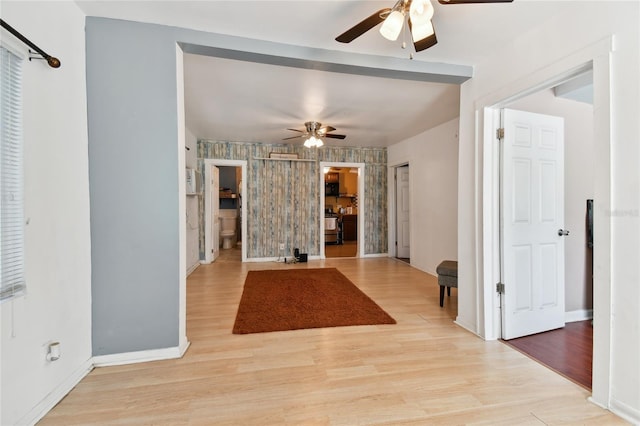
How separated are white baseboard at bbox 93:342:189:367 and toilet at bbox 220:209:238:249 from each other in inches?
207

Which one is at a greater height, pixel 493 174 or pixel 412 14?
pixel 412 14

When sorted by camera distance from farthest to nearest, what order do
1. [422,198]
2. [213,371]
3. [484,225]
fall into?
[422,198], [484,225], [213,371]

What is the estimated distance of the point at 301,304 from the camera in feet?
10.3

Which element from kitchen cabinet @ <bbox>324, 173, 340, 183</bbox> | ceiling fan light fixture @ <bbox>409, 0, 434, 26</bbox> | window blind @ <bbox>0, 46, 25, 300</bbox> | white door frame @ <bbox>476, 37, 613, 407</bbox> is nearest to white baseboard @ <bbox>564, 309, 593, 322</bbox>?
white door frame @ <bbox>476, 37, 613, 407</bbox>

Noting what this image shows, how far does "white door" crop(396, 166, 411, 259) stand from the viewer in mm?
5984

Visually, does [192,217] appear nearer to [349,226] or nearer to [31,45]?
[31,45]

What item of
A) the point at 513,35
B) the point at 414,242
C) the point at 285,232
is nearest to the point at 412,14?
the point at 513,35

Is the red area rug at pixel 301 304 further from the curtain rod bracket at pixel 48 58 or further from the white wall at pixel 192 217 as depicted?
Result: the curtain rod bracket at pixel 48 58

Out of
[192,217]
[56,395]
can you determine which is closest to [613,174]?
[56,395]

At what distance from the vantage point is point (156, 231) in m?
A: 1.97

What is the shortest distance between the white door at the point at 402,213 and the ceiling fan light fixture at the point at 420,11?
4.74 metres

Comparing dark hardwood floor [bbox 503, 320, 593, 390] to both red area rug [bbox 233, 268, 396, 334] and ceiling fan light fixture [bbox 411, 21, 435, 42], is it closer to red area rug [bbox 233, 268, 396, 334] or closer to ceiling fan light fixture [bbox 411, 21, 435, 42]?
red area rug [bbox 233, 268, 396, 334]

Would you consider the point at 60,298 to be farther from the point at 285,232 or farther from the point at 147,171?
the point at 285,232

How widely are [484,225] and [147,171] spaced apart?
107 inches
